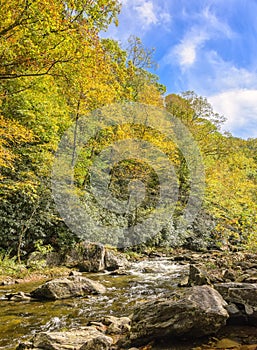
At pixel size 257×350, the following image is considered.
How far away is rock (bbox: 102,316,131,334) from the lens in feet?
15.0

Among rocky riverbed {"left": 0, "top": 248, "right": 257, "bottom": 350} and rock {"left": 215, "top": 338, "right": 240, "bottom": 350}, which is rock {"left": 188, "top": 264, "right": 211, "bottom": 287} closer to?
rocky riverbed {"left": 0, "top": 248, "right": 257, "bottom": 350}

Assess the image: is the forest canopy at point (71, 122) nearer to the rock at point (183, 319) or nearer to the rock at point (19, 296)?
the rock at point (19, 296)

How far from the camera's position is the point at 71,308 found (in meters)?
6.12

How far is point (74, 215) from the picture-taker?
43.7 ft

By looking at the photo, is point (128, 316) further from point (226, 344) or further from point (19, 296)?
point (19, 296)

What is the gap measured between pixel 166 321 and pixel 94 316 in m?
2.32

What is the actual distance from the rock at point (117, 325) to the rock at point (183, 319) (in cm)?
60

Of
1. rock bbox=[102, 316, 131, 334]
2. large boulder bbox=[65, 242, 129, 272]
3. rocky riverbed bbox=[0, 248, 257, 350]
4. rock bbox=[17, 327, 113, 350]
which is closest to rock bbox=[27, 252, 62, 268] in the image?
large boulder bbox=[65, 242, 129, 272]

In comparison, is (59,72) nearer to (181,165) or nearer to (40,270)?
(40,270)

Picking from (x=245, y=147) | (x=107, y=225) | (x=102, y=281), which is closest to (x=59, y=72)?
(x=102, y=281)

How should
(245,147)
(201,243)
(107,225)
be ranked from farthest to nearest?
(245,147) → (201,243) → (107,225)

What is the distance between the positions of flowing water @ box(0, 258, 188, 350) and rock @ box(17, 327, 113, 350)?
0.49 m

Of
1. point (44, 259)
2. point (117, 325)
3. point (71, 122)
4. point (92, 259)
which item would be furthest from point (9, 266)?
point (71, 122)

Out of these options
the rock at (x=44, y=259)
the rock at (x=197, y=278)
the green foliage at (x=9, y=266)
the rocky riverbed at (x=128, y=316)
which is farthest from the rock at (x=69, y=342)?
the rock at (x=44, y=259)
